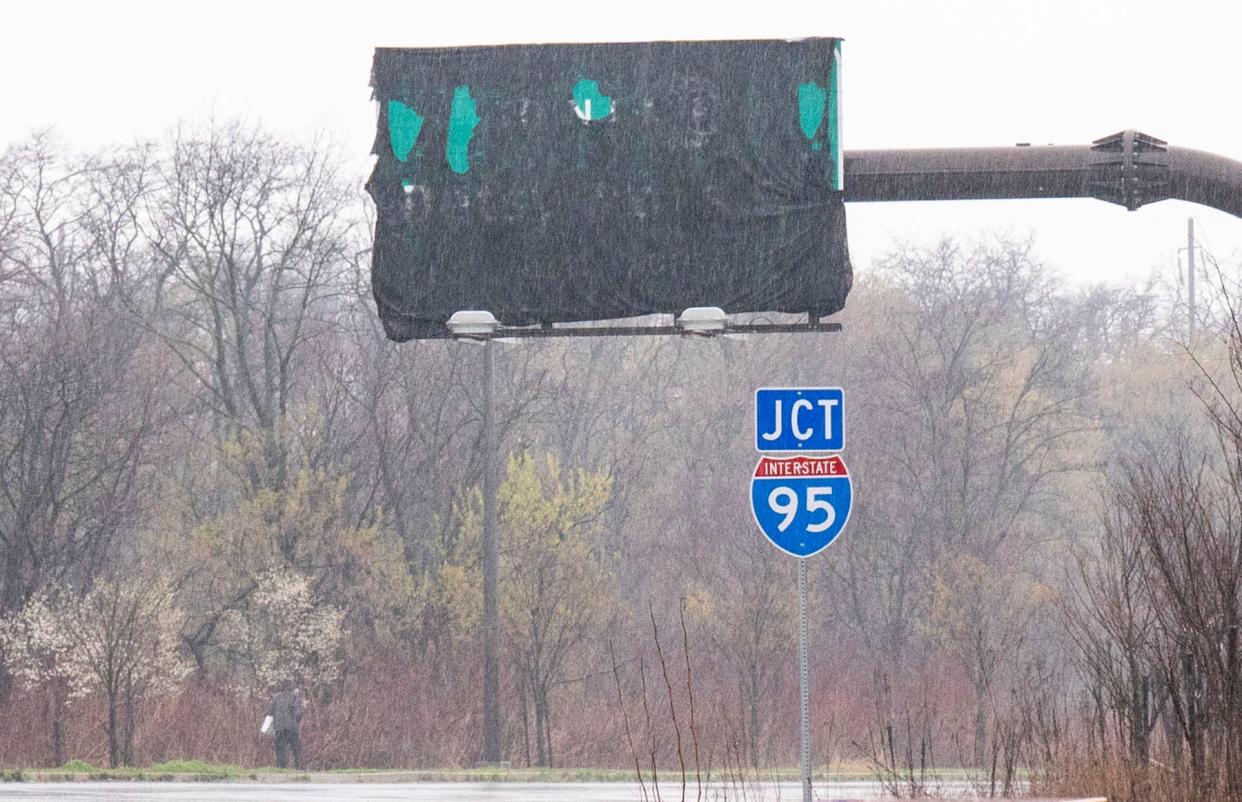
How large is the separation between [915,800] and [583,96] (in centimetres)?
551

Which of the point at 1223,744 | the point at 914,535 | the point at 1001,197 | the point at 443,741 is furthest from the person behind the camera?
the point at 914,535

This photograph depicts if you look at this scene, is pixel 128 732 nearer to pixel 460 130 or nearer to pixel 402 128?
pixel 402 128

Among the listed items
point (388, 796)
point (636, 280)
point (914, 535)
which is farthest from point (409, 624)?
point (636, 280)

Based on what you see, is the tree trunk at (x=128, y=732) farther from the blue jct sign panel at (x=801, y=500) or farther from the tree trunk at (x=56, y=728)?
the blue jct sign panel at (x=801, y=500)

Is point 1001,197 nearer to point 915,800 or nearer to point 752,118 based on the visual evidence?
point 752,118

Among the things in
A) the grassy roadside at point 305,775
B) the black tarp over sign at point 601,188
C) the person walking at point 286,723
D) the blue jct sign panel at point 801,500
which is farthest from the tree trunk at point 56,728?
the blue jct sign panel at point 801,500

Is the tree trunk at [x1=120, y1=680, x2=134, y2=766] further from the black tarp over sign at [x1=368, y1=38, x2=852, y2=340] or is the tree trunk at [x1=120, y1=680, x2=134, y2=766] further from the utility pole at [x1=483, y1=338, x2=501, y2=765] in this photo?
the black tarp over sign at [x1=368, y1=38, x2=852, y2=340]

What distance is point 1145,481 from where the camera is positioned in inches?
552

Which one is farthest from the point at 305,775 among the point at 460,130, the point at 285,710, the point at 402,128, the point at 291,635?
the point at 460,130

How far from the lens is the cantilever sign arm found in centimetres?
1216

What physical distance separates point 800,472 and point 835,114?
282 cm

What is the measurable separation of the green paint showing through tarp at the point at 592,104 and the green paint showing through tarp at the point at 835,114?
5.31 feet

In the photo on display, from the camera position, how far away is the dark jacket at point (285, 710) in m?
37.5

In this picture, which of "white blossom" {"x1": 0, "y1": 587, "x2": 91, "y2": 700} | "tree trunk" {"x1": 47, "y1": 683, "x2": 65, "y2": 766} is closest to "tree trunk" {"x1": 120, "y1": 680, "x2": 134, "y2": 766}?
"tree trunk" {"x1": 47, "y1": 683, "x2": 65, "y2": 766}
